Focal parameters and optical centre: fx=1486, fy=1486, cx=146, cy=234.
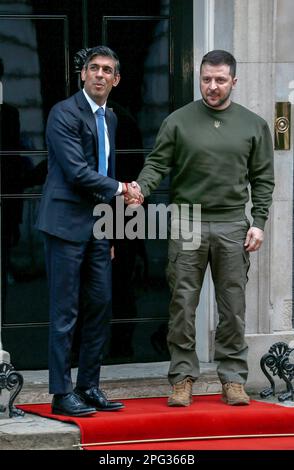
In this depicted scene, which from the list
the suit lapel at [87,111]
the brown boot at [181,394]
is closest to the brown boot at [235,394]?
the brown boot at [181,394]

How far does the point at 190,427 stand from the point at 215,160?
1618 millimetres

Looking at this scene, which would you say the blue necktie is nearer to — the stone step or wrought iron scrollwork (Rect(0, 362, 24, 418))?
wrought iron scrollwork (Rect(0, 362, 24, 418))

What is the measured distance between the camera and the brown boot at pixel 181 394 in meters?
9.12

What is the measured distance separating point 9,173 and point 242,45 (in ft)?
5.76

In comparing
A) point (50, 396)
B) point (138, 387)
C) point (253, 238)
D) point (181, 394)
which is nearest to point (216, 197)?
point (253, 238)

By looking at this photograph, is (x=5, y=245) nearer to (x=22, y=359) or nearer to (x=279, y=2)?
(x=22, y=359)

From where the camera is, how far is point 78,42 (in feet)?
32.4

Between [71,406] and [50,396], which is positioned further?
[50,396]

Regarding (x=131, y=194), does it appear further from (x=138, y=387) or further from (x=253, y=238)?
(x=138, y=387)

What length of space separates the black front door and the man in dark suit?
2.88ft

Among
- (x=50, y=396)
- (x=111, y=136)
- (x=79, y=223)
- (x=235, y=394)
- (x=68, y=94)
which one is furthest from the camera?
(x=68, y=94)

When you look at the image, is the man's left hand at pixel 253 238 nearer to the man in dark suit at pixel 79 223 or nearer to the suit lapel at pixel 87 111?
the man in dark suit at pixel 79 223

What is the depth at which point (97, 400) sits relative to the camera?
897cm

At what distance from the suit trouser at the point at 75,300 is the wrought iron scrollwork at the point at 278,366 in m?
1.28
